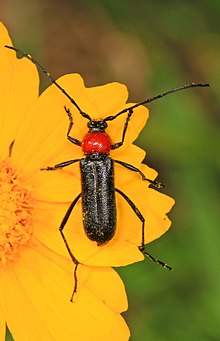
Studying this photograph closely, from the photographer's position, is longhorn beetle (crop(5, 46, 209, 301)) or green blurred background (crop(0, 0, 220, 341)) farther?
green blurred background (crop(0, 0, 220, 341))

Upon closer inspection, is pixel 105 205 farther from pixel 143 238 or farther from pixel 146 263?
pixel 146 263

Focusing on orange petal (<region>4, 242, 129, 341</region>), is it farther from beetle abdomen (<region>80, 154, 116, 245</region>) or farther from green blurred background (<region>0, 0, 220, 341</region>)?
green blurred background (<region>0, 0, 220, 341</region>)

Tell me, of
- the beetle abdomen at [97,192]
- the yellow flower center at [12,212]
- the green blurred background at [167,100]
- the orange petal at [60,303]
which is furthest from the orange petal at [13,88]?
the green blurred background at [167,100]

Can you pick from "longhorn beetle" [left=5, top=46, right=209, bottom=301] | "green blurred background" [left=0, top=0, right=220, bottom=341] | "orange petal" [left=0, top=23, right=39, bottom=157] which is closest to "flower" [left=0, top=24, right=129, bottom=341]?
"orange petal" [left=0, top=23, right=39, bottom=157]

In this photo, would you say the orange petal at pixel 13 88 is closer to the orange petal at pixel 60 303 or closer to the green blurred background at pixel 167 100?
the orange petal at pixel 60 303

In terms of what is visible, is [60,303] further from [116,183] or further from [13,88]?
[13,88]

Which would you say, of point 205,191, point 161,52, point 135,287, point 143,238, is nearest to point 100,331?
point 143,238
